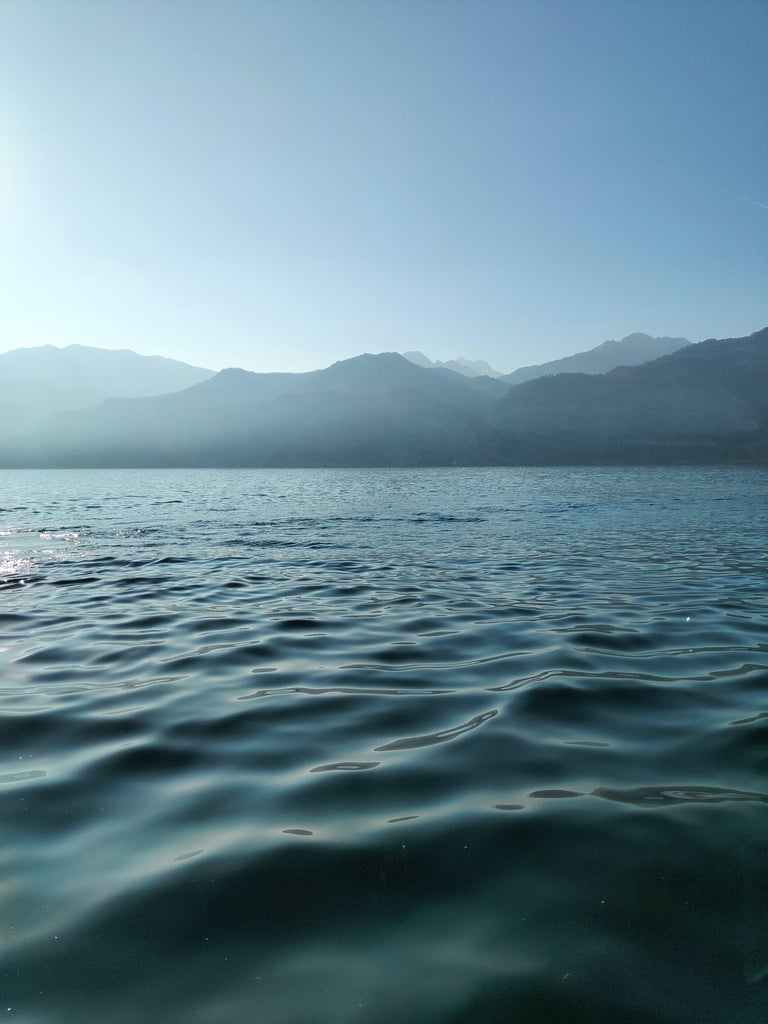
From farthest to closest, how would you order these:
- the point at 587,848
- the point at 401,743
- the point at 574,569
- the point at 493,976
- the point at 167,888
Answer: the point at 574,569 → the point at 401,743 → the point at 587,848 → the point at 167,888 → the point at 493,976

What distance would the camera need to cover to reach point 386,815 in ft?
13.5

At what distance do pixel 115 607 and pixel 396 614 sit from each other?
531 cm

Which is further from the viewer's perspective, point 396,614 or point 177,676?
point 396,614

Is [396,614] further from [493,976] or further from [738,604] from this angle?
[493,976]

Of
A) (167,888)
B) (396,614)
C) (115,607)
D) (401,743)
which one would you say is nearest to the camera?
(167,888)

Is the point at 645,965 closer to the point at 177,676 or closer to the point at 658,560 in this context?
the point at 177,676

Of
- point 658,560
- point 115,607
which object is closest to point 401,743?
point 115,607

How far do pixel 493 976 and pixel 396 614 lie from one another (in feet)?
25.9

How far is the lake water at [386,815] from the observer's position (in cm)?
271

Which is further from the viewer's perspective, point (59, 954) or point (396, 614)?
point (396, 614)

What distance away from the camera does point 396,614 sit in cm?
1062

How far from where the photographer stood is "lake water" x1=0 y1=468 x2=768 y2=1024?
8.88ft

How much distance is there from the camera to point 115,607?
11.6 m

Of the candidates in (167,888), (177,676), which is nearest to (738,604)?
(177,676)
